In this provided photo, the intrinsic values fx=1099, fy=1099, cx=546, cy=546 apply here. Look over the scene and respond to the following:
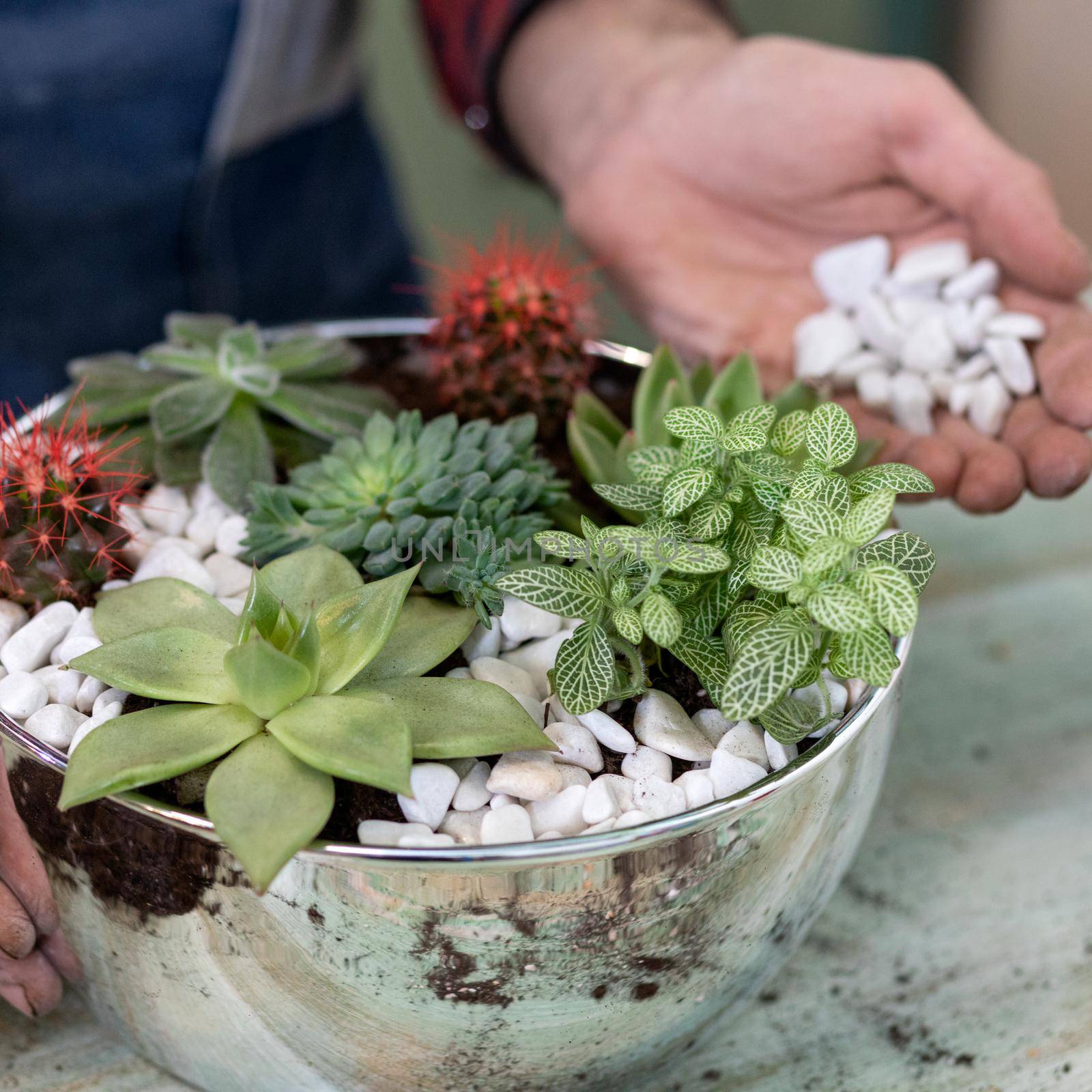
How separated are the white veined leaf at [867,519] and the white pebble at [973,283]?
47 cm

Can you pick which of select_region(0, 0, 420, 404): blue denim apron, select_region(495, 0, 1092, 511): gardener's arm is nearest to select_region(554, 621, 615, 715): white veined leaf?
select_region(495, 0, 1092, 511): gardener's arm

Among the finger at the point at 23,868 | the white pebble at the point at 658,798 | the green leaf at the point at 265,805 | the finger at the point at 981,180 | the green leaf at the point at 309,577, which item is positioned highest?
the finger at the point at 981,180

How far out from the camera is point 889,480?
0.52 metres

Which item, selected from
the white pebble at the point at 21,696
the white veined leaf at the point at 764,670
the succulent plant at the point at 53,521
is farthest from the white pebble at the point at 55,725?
the white veined leaf at the point at 764,670

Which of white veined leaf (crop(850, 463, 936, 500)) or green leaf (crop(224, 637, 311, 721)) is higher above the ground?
white veined leaf (crop(850, 463, 936, 500))

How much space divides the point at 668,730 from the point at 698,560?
0.31 ft

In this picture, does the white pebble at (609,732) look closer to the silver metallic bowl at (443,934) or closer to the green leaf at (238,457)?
the silver metallic bowl at (443,934)

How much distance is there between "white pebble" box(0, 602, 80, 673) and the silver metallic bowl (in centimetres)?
6

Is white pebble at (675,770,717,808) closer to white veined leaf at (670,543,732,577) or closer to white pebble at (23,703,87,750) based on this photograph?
white veined leaf at (670,543,732,577)

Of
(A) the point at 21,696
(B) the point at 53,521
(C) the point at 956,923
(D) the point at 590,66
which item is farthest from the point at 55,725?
(D) the point at 590,66

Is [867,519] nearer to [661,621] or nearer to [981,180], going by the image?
[661,621]

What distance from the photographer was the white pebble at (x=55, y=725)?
0.52 m

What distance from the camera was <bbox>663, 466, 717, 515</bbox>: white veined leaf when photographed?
0.51m

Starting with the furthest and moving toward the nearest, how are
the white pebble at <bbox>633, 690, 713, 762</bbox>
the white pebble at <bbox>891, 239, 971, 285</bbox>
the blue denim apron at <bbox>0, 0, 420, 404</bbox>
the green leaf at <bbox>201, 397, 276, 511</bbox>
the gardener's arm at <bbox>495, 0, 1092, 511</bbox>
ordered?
the blue denim apron at <bbox>0, 0, 420, 404</bbox>, the white pebble at <bbox>891, 239, 971, 285</bbox>, the gardener's arm at <bbox>495, 0, 1092, 511</bbox>, the green leaf at <bbox>201, 397, 276, 511</bbox>, the white pebble at <bbox>633, 690, 713, 762</bbox>
